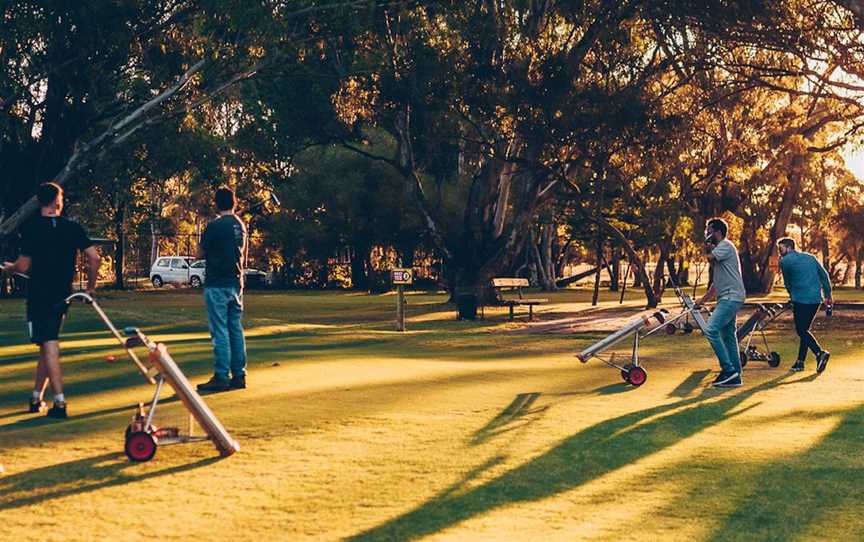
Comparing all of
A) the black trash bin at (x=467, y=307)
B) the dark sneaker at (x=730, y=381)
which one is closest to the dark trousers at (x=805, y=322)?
the dark sneaker at (x=730, y=381)

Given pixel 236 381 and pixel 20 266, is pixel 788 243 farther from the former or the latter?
pixel 20 266

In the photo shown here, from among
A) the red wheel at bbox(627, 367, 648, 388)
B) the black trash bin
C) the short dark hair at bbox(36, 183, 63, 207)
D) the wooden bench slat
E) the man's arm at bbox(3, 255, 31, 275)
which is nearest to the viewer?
the man's arm at bbox(3, 255, 31, 275)

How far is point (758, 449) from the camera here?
9617mm

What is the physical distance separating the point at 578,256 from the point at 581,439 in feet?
251

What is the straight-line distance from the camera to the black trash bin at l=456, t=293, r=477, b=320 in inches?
1232

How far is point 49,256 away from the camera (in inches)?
418

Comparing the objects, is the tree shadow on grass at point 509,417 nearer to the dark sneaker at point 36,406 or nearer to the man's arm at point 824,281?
the dark sneaker at point 36,406

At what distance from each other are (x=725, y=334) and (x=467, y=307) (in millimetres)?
16910

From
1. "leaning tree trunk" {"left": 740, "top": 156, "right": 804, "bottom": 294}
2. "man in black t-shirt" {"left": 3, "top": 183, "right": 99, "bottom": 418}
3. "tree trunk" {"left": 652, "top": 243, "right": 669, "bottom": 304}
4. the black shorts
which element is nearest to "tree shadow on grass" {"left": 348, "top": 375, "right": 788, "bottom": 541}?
"man in black t-shirt" {"left": 3, "top": 183, "right": 99, "bottom": 418}

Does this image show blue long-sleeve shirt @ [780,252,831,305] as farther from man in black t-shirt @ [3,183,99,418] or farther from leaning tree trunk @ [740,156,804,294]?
leaning tree trunk @ [740,156,804,294]

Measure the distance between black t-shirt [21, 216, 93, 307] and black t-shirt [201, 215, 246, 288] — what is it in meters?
2.17

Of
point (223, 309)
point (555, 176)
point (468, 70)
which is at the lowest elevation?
point (223, 309)

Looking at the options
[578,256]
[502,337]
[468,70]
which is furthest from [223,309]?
[578,256]

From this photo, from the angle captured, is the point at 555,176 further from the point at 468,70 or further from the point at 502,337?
the point at 502,337
